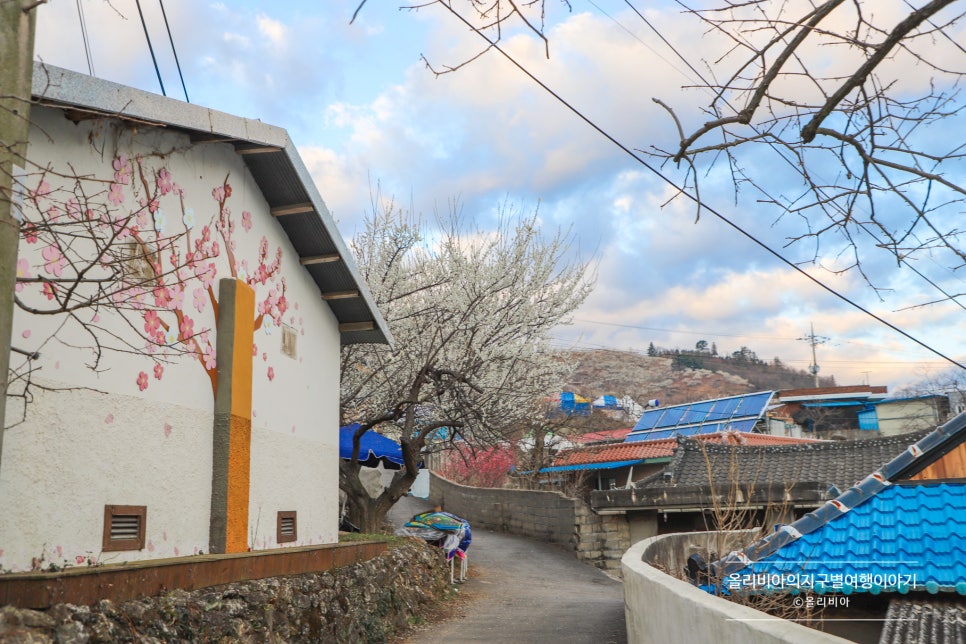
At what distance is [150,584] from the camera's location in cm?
600

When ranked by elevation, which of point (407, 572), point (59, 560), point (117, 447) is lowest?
point (407, 572)

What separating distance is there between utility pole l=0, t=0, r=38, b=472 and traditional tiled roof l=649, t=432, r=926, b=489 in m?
19.0

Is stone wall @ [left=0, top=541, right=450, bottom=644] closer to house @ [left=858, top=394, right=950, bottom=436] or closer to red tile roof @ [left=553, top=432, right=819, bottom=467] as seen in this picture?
red tile roof @ [left=553, top=432, right=819, bottom=467]

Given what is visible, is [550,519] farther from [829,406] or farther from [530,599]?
[829,406]

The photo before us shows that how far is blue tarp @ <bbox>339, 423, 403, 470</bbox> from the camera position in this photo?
1792cm

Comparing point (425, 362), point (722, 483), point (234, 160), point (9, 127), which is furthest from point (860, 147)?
point (722, 483)

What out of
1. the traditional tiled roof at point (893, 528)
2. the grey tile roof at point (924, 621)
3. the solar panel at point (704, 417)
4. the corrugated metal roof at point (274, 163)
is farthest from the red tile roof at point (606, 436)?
the grey tile roof at point (924, 621)

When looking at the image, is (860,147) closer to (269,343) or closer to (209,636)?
(209,636)

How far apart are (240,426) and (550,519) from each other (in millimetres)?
18696

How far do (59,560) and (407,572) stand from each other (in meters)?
7.87

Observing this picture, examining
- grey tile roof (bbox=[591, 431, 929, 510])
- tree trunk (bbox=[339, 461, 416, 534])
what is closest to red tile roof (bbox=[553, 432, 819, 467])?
grey tile roof (bbox=[591, 431, 929, 510])

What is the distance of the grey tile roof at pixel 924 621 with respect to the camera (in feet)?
25.5

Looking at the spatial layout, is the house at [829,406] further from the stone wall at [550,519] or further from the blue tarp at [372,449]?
the blue tarp at [372,449]

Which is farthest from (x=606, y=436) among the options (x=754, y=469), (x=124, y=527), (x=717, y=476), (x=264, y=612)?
(x=124, y=527)
